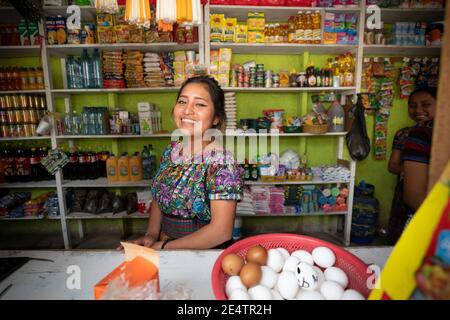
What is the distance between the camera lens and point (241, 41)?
2924mm

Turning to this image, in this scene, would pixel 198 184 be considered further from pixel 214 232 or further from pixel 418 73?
pixel 418 73

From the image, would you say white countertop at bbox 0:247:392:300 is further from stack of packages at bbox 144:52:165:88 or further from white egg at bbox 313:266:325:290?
stack of packages at bbox 144:52:165:88

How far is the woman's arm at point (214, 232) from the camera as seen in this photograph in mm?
1324

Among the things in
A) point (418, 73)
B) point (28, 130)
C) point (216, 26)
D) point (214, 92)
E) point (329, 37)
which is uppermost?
point (216, 26)

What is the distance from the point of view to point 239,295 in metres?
0.71

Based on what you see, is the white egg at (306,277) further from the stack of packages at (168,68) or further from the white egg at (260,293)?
the stack of packages at (168,68)

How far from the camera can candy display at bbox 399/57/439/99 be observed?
317cm

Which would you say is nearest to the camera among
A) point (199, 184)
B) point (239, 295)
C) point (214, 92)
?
point (239, 295)

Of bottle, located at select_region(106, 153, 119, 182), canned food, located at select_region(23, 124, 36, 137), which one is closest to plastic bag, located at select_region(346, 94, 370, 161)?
bottle, located at select_region(106, 153, 119, 182)

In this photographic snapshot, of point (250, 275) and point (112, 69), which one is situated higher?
point (112, 69)

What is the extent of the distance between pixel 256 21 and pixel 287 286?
2.81m

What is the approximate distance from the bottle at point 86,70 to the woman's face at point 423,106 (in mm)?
Result: 3308

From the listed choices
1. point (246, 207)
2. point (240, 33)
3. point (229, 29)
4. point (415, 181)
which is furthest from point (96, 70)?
point (415, 181)
